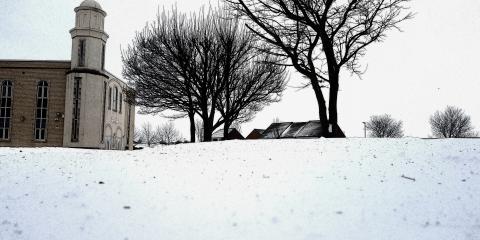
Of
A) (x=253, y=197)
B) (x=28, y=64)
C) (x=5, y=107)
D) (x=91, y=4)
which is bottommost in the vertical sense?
(x=253, y=197)

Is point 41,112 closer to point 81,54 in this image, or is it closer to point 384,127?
point 81,54

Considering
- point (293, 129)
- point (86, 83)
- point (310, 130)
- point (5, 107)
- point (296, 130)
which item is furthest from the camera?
point (293, 129)

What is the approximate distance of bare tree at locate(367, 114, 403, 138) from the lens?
78562 millimetres

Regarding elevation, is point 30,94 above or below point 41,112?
above

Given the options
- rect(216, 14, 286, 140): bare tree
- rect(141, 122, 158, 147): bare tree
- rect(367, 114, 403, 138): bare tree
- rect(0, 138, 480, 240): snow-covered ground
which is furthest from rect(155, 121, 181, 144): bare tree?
rect(0, 138, 480, 240): snow-covered ground

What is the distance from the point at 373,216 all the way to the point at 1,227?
196 inches

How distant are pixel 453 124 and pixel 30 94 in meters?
70.1

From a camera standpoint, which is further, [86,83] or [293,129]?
[293,129]

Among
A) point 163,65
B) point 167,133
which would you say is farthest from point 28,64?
point 167,133

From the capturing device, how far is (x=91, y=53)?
116 ft

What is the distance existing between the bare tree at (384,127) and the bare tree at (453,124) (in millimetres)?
8299

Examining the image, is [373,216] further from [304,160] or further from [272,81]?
[272,81]

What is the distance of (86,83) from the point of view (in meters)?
34.7

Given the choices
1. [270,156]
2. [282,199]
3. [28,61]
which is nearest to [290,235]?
[282,199]
